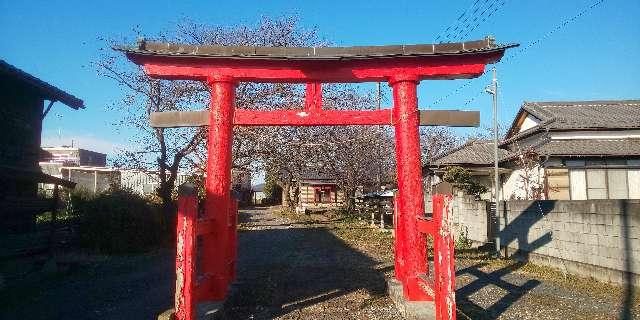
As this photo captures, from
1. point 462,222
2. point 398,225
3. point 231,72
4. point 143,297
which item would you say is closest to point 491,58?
point 398,225

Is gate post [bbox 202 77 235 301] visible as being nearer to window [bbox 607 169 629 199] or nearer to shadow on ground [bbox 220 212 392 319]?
shadow on ground [bbox 220 212 392 319]

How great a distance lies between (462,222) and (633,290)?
8.27 m

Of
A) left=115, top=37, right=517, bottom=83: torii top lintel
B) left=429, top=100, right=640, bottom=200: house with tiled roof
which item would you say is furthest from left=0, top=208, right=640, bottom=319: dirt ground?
left=429, top=100, right=640, bottom=200: house with tiled roof

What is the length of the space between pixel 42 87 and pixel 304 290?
1044cm

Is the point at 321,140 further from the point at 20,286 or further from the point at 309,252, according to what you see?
the point at 20,286

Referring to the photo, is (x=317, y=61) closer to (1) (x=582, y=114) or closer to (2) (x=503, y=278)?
(2) (x=503, y=278)

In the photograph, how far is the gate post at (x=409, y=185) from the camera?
6.21 meters

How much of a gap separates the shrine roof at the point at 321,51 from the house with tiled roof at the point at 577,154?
11549mm

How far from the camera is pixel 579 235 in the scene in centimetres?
955

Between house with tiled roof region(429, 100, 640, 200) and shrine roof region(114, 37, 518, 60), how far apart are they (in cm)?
1155

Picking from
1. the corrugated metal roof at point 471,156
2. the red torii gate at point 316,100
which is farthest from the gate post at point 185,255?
the corrugated metal roof at point 471,156

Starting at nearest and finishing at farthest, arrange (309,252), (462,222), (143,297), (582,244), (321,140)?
(143,297) < (582,244) < (309,252) < (462,222) < (321,140)

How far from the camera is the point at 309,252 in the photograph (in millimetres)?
14297

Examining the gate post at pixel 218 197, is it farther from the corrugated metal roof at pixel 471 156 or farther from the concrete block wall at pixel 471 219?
the corrugated metal roof at pixel 471 156
